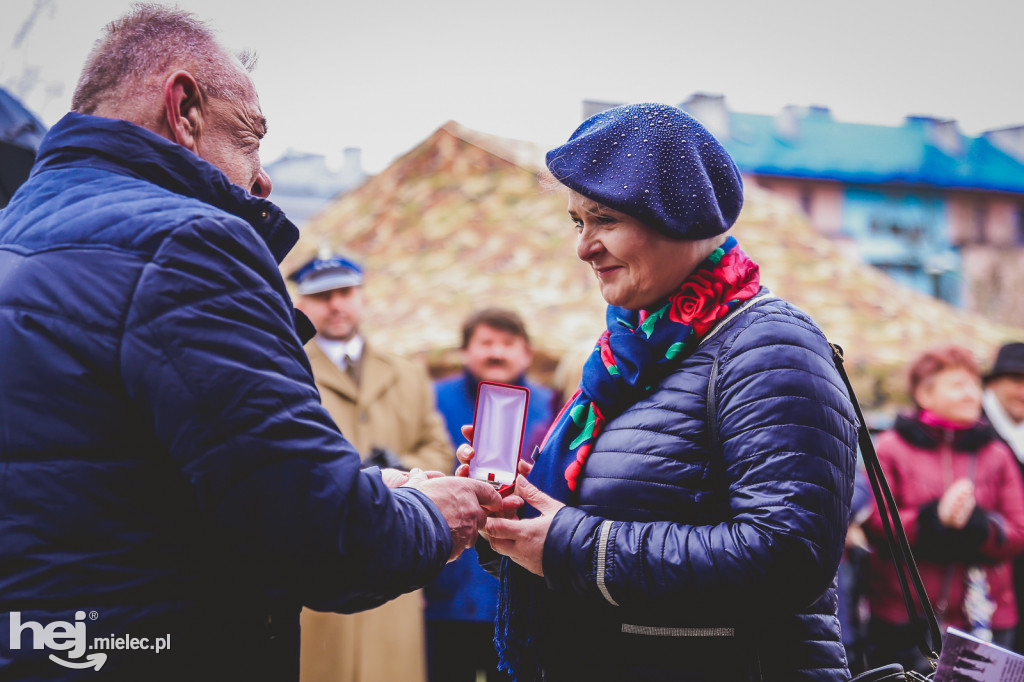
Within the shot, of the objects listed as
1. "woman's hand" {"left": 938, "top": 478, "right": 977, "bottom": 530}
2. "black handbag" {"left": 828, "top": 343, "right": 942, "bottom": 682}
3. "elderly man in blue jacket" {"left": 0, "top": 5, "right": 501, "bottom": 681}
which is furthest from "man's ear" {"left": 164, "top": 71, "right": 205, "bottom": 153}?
"woman's hand" {"left": 938, "top": 478, "right": 977, "bottom": 530}

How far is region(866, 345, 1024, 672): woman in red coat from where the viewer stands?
3859 millimetres

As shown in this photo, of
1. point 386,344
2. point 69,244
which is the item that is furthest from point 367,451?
point 69,244

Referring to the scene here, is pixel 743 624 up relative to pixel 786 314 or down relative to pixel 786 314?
down

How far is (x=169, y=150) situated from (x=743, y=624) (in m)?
1.35

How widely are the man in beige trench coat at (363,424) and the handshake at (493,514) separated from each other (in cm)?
199

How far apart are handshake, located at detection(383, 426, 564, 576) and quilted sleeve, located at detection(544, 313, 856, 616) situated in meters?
0.10

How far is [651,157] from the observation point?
5.36ft

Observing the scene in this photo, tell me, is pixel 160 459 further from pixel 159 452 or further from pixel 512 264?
pixel 512 264

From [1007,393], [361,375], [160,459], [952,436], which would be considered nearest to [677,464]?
[160,459]

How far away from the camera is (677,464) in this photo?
1.54 m

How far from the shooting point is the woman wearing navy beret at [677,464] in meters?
1.44

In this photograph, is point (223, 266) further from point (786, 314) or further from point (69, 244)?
point (786, 314)

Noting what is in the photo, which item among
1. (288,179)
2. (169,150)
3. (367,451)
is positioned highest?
(288,179)

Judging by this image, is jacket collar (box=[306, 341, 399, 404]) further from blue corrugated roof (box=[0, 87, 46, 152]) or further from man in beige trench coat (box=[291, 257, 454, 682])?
blue corrugated roof (box=[0, 87, 46, 152])
